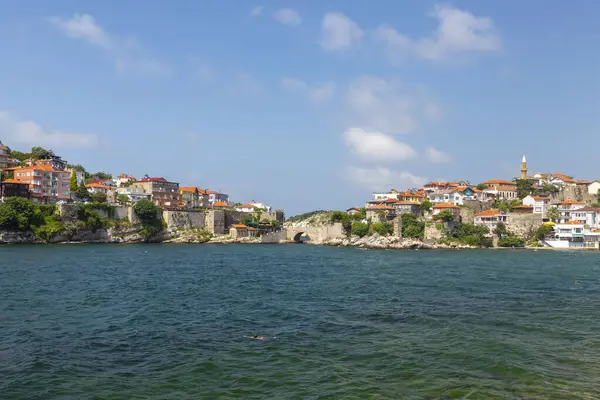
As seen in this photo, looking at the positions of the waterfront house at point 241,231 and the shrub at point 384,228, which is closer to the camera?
the shrub at point 384,228

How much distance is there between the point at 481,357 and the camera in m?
12.7

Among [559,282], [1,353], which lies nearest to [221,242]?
[559,282]

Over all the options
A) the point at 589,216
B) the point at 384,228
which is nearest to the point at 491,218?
the point at 589,216

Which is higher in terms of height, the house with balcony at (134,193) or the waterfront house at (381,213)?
the house with balcony at (134,193)

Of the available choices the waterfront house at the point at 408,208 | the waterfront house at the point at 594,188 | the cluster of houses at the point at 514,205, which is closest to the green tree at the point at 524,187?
the cluster of houses at the point at 514,205

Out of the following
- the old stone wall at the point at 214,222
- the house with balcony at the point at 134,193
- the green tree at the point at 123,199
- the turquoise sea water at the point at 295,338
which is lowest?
the turquoise sea water at the point at 295,338

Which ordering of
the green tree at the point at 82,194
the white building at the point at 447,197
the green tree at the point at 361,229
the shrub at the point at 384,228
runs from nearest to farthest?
the shrub at the point at 384,228 → the green tree at the point at 82,194 → the green tree at the point at 361,229 → the white building at the point at 447,197

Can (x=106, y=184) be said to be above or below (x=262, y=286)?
above

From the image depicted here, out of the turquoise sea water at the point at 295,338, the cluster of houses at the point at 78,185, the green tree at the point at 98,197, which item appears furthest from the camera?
the green tree at the point at 98,197

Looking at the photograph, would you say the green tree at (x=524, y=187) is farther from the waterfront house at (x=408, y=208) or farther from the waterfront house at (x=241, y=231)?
the waterfront house at (x=241, y=231)

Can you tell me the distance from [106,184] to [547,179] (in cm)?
7945

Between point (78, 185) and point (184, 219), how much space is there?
18.7 metres

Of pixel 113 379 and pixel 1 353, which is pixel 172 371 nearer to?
pixel 113 379

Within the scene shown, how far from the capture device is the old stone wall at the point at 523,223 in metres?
67.5
